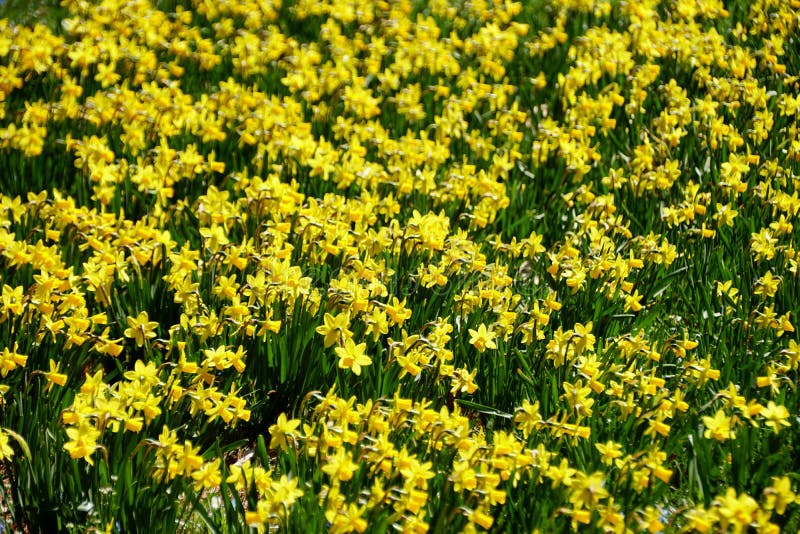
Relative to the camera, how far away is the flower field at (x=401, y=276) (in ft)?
8.39

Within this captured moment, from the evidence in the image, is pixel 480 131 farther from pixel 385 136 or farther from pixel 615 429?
pixel 615 429

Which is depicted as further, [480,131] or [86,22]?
[86,22]

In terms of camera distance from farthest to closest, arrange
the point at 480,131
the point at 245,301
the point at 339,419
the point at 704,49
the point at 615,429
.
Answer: the point at 704,49
the point at 480,131
the point at 245,301
the point at 615,429
the point at 339,419

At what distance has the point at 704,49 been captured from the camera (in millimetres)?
5949

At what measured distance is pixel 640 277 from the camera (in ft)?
12.4

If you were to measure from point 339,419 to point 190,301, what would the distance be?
2.98 feet

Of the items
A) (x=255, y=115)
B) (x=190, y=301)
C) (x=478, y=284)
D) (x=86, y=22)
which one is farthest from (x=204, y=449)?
(x=86, y=22)

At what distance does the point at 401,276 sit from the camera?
3693 millimetres

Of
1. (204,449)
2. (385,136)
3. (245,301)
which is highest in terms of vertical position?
(385,136)

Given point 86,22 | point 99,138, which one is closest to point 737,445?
point 99,138

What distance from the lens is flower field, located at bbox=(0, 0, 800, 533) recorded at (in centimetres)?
256

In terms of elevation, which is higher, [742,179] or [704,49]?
[704,49]

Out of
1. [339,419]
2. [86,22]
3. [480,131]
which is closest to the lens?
[339,419]

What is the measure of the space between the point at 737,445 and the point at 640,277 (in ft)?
3.68
